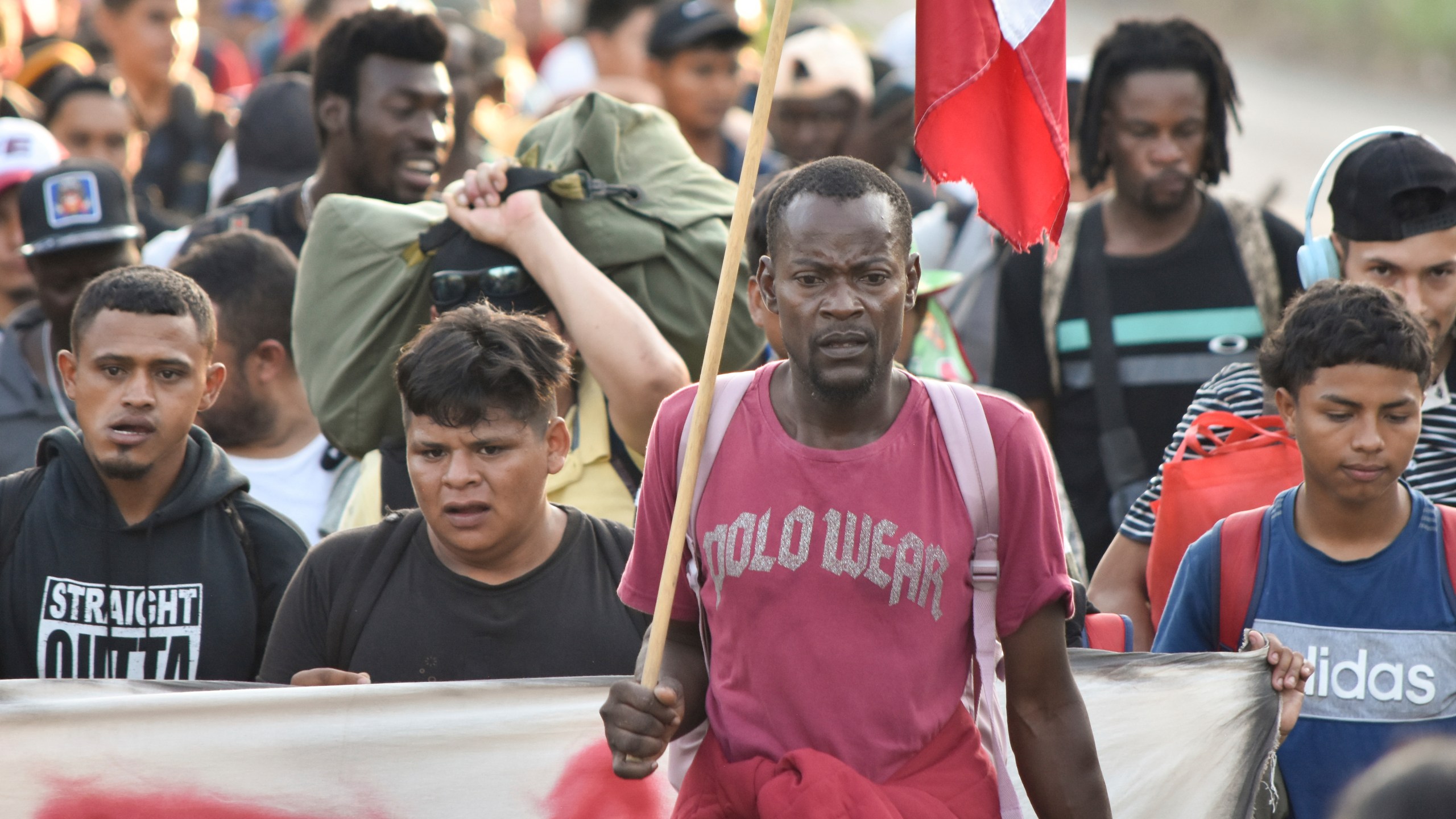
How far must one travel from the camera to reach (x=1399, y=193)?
15.1 feet

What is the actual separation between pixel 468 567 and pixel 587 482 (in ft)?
2.16

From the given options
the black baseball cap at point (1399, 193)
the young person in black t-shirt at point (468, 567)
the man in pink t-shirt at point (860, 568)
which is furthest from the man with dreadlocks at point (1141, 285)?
the man in pink t-shirt at point (860, 568)

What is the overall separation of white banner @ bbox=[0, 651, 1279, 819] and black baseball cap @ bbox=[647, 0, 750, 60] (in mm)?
5284

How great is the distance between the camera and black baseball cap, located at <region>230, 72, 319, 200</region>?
7.67 meters

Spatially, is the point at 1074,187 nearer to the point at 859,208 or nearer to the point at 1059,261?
the point at 1059,261

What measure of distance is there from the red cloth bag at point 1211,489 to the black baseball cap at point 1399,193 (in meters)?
0.65

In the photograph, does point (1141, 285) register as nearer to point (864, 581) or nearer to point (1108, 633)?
point (1108, 633)

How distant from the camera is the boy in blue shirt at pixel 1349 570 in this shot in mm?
3820

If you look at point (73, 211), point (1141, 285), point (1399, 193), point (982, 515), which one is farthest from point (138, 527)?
point (1399, 193)

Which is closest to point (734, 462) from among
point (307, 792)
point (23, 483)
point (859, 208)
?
point (859, 208)

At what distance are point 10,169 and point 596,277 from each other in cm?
329

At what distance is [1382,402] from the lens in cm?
396

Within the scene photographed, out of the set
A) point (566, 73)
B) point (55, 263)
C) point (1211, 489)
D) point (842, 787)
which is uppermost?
point (566, 73)

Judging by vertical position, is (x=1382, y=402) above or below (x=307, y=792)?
above
